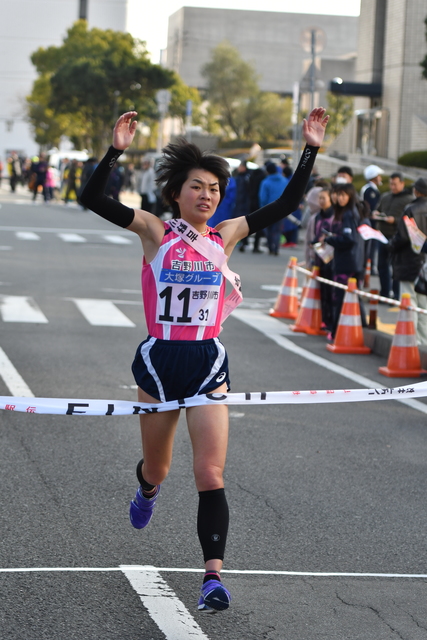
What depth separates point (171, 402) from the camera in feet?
14.2

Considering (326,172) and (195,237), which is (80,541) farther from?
(326,172)

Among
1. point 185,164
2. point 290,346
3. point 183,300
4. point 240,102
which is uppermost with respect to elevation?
point 240,102

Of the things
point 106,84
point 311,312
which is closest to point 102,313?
point 311,312

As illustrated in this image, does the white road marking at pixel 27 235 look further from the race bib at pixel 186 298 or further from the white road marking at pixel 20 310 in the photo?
the race bib at pixel 186 298

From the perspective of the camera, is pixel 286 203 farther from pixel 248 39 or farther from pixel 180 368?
pixel 248 39

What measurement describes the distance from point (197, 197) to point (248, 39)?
142 metres

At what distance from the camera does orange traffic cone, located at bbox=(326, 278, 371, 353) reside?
11.7 m

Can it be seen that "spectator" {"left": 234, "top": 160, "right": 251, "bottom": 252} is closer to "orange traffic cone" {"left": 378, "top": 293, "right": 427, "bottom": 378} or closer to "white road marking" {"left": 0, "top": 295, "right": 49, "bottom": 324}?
"white road marking" {"left": 0, "top": 295, "right": 49, "bottom": 324}

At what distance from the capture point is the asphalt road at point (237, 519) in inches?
164

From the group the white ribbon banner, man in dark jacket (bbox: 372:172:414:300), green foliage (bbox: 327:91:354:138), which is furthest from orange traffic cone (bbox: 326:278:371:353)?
green foliage (bbox: 327:91:354:138)

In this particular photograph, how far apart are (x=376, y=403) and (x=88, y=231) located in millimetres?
20437

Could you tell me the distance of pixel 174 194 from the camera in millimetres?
4559

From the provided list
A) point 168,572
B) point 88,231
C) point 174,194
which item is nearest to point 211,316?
point 174,194

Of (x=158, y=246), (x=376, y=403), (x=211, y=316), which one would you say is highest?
(x=158, y=246)
